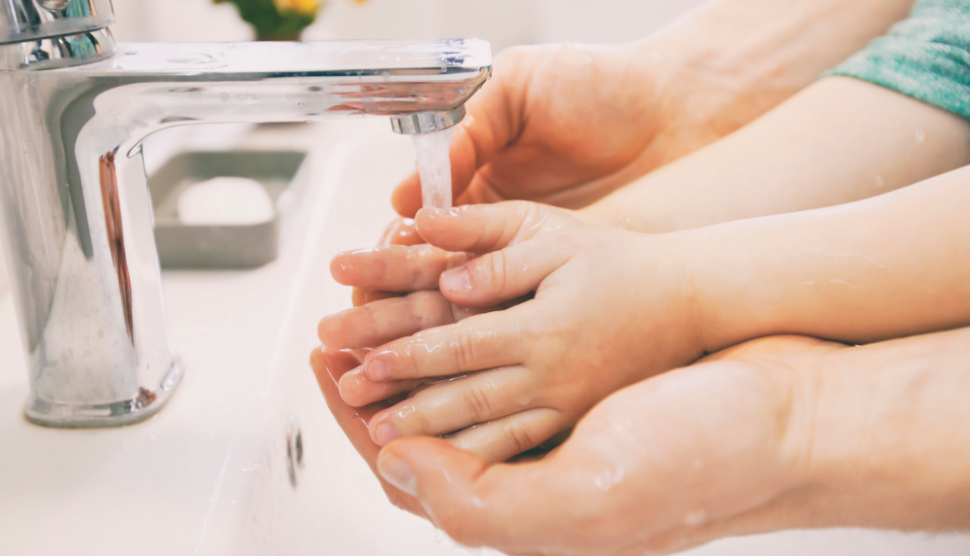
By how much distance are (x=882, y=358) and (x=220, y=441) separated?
384mm

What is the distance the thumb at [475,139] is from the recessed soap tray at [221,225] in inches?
4.5

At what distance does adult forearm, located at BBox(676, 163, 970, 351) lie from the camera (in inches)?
15.4

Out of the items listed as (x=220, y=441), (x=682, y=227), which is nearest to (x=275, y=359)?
(x=220, y=441)

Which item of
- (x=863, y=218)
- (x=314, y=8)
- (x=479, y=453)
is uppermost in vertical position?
(x=314, y=8)

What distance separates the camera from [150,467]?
1.19 ft

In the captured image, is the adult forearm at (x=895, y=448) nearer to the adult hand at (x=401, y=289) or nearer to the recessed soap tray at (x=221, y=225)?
the adult hand at (x=401, y=289)

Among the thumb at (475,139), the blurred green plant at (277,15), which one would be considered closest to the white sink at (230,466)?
the thumb at (475,139)

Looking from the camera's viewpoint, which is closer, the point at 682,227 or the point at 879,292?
the point at 879,292

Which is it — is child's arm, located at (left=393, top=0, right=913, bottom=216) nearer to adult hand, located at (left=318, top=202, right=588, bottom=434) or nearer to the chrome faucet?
adult hand, located at (left=318, top=202, right=588, bottom=434)

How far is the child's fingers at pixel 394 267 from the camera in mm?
427

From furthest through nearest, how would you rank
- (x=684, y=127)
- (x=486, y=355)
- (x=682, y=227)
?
(x=684, y=127) < (x=682, y=227) < (x=486, y=355)

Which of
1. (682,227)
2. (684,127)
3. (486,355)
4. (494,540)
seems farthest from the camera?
(684,127)

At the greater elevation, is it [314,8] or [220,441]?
[314,8]

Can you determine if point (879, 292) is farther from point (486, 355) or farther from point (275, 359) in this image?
point (275, 359)
